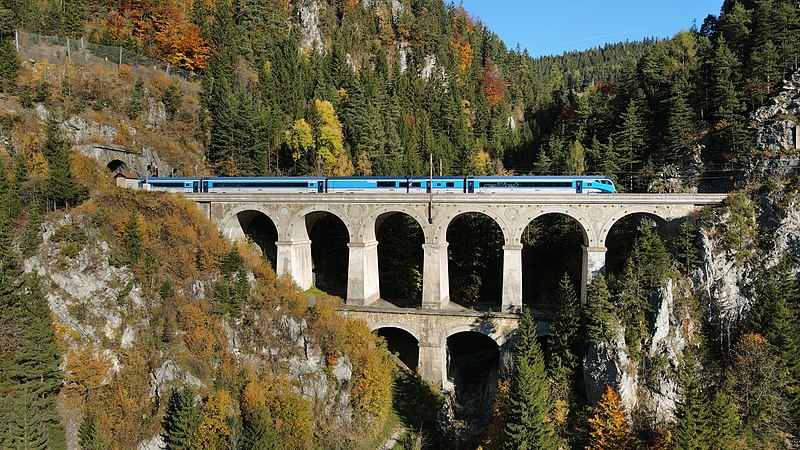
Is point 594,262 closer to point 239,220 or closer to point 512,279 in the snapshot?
point 512,279

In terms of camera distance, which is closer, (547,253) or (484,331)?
(484,331)

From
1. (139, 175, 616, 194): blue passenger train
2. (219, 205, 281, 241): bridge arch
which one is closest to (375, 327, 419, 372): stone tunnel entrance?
(139, 175, 616, 194): blue passenger train

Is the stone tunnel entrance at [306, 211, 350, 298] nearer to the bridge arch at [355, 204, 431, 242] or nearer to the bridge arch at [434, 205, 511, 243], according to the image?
the bridge arch at [355, 204, 431, 242]

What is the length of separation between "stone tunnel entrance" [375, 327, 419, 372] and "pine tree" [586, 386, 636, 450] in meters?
16.3

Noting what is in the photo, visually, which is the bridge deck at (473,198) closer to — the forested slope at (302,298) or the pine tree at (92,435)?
the forested slope at (302,298)

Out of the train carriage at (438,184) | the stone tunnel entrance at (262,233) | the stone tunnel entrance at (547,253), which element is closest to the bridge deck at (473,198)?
the train carriage at (438,184)

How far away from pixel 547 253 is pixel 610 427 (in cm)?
2579

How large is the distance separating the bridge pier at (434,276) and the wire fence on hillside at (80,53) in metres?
42.8

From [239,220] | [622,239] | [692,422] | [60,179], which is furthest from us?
[239,220]

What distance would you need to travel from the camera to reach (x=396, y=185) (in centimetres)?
4622

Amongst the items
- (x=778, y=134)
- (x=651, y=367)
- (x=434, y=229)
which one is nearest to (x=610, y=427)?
(x=651, y=367)

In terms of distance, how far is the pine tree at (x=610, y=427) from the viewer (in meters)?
30.7

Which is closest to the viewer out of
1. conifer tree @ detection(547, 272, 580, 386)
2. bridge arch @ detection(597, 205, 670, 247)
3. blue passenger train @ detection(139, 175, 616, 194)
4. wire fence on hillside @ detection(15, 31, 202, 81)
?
conifer tree @ detection(547, 272, 580, 386)

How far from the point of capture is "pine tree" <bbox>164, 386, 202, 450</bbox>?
102 feet
